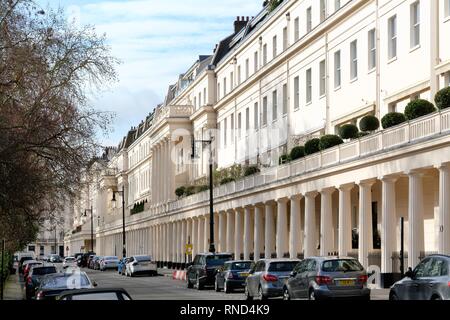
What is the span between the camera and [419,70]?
4284cm

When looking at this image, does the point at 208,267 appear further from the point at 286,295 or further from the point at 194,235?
the point at 194,235

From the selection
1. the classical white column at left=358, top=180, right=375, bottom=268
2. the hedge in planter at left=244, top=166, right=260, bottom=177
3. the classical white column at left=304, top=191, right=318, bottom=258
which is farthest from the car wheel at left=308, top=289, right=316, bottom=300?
the hedge in planter at left=244, top=166, right=260, bottom=177

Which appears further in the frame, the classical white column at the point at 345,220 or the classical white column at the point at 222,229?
Result: the classical white column at the point at 222,229

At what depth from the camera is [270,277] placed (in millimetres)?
36219

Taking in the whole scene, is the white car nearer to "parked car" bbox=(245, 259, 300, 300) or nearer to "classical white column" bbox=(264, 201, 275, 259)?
"classical white column" bbox=(264, 201, 275, 259)

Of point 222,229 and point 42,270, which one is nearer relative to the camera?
point 42,270

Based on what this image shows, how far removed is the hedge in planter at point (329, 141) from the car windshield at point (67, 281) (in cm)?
1883

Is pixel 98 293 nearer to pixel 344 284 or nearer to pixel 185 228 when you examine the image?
pixel 344 284

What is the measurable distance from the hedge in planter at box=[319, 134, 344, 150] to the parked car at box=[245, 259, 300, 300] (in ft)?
36.4

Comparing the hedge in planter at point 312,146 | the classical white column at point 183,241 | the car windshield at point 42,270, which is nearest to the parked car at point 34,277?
the car windshield at point 42,270

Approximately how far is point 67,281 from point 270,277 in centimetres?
835

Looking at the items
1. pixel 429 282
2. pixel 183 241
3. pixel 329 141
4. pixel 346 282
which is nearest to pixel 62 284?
pixel 346 282

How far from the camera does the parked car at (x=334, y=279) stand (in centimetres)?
3011

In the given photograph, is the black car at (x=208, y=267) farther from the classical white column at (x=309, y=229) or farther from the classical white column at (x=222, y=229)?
the classical white column at (x=222, y=229)
